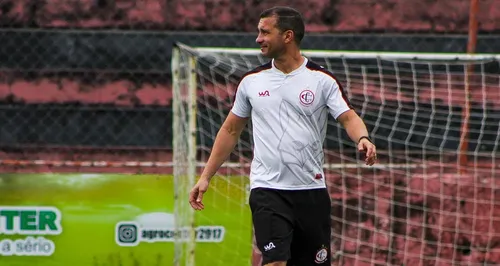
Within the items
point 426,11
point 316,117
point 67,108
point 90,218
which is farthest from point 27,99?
point 316,117

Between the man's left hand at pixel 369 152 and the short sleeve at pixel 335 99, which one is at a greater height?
the short sleeve at pixel 335 99

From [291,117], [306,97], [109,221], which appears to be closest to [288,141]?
[291,117]

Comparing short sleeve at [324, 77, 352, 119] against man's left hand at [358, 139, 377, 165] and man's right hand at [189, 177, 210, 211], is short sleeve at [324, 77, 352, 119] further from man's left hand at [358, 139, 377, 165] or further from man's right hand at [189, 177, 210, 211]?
man's right hand at [189, 177, 210, 211]

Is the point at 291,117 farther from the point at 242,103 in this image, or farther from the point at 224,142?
the point at 224,142

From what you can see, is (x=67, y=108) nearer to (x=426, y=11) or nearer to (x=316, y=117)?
(x=426, y=11)

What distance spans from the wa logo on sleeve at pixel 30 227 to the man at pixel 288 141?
100 inches

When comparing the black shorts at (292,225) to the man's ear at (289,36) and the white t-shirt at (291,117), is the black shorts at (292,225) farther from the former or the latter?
the man's ear at (289,36)

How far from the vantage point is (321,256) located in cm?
636

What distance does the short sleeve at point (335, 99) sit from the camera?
6.17 meters

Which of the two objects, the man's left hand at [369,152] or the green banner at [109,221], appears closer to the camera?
the man's left hand at [369,152]

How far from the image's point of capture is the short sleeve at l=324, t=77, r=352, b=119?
6.17 metres

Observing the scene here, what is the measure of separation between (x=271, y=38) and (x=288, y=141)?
0.53m

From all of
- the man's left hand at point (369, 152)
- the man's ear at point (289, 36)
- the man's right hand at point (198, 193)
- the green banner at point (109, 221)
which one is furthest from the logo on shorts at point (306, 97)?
the green banner at point (109, 221)

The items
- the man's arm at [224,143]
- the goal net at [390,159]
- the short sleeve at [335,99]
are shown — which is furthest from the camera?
the goal net at [390,159]
